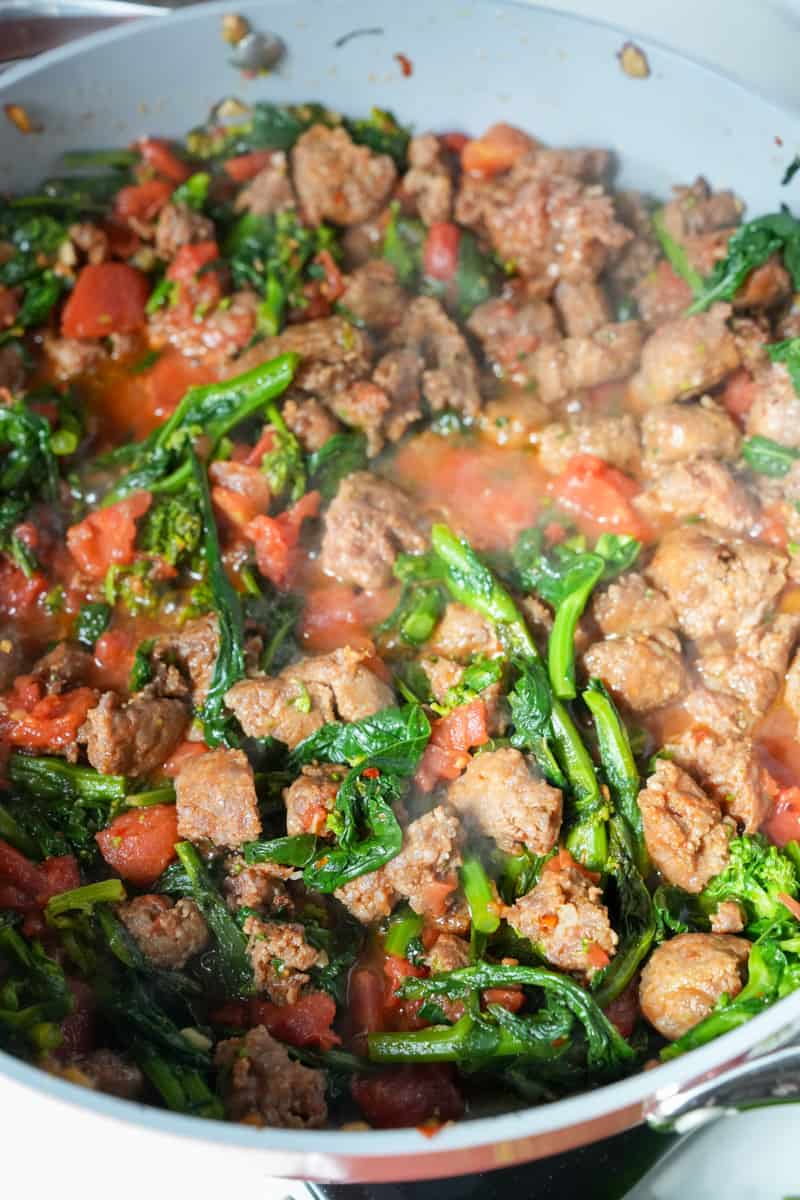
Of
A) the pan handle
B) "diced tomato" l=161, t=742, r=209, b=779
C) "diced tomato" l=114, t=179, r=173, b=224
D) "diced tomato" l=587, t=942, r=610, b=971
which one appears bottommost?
"diced tomato" l=161, t=742, r=209, b=779

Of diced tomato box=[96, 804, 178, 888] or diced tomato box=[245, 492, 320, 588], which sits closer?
diced tomato box=[96, 804, 178, 888]

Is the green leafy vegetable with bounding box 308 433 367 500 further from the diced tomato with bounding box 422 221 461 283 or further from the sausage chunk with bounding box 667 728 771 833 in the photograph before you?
the sausage chunk with bounding box 667 728 771 833

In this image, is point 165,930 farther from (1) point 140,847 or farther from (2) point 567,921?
(2) point 567,921

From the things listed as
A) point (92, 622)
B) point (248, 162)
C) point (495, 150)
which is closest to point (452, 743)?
point (92, 622)

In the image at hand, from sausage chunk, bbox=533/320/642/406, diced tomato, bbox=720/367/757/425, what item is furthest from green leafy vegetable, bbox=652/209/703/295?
diced tomato, bbox=720/367/757/425

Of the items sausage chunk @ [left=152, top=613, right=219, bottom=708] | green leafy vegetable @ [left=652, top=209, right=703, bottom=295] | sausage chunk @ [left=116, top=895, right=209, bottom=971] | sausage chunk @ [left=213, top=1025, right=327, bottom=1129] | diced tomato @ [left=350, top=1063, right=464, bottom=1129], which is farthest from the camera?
green leafy vegetable @ [left=652, top=209, right=703, bottom=295]

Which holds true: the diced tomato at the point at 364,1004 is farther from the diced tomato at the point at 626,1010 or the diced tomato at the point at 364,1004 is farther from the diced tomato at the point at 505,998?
the diced tomato at the point at 626,1010

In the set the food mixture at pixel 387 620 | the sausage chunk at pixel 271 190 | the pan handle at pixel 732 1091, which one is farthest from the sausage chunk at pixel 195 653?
the pan handle at pixel 732 1091

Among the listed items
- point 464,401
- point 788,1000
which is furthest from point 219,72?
point 788,1000
